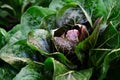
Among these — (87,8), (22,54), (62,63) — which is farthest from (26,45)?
(87,8)

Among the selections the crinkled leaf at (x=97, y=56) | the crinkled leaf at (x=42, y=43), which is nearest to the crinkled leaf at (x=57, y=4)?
the crinkled leaf at (x=42, y=43)

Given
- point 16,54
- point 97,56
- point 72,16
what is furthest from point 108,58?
point 16,54

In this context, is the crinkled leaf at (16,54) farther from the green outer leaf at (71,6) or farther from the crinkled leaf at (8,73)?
the green outer leaf at (71,6)

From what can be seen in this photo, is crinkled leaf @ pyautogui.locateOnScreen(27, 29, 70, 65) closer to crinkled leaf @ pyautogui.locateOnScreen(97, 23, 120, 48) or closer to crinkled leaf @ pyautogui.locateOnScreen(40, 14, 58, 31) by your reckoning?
crinkled leaf @ pyautogui.locateOnScreen(40, 14, 58, 31)

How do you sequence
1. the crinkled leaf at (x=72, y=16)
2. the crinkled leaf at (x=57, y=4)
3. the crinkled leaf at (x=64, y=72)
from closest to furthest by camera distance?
the crinkled leaf at (x=64, y=72) < the crinkled leaf at (x=72, y=16) < the crinkled leaf at (x=57, y=4)

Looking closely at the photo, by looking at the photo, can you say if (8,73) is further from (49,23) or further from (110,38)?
(110,38)

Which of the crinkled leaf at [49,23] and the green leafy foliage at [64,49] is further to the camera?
the crinkled leaf at [49,23]
